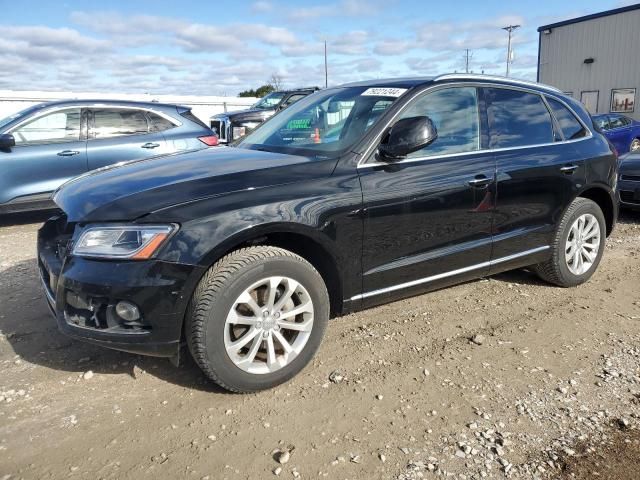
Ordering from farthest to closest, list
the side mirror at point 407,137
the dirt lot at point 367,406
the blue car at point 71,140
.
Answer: the blue car at point 71,140 → the side mirror at point 407,137 → the dirt lot at point 367,406

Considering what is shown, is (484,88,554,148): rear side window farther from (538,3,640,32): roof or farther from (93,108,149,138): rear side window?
(538,3,640,32): roof

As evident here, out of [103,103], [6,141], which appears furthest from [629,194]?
[6,141]

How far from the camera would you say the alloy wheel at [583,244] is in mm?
4375

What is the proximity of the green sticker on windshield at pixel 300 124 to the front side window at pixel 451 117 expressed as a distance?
0.77 meters

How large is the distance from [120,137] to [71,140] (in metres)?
0.62

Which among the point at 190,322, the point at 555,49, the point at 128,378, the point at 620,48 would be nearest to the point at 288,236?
the point at 190,322

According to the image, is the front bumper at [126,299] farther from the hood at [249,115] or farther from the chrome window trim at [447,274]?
the hood at [249,115]

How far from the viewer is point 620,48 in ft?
76.9

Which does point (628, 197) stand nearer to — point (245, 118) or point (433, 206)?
point (433, 206)

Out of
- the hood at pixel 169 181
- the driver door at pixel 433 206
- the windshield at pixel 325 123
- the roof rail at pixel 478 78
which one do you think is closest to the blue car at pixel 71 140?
the windshield at pixel 325 123

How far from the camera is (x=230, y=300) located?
103 inches

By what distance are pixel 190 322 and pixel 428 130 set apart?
1.75 metres

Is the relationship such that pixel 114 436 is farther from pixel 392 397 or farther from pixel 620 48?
pixel 620 48

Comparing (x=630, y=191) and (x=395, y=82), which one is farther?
(x=630, y=191)
